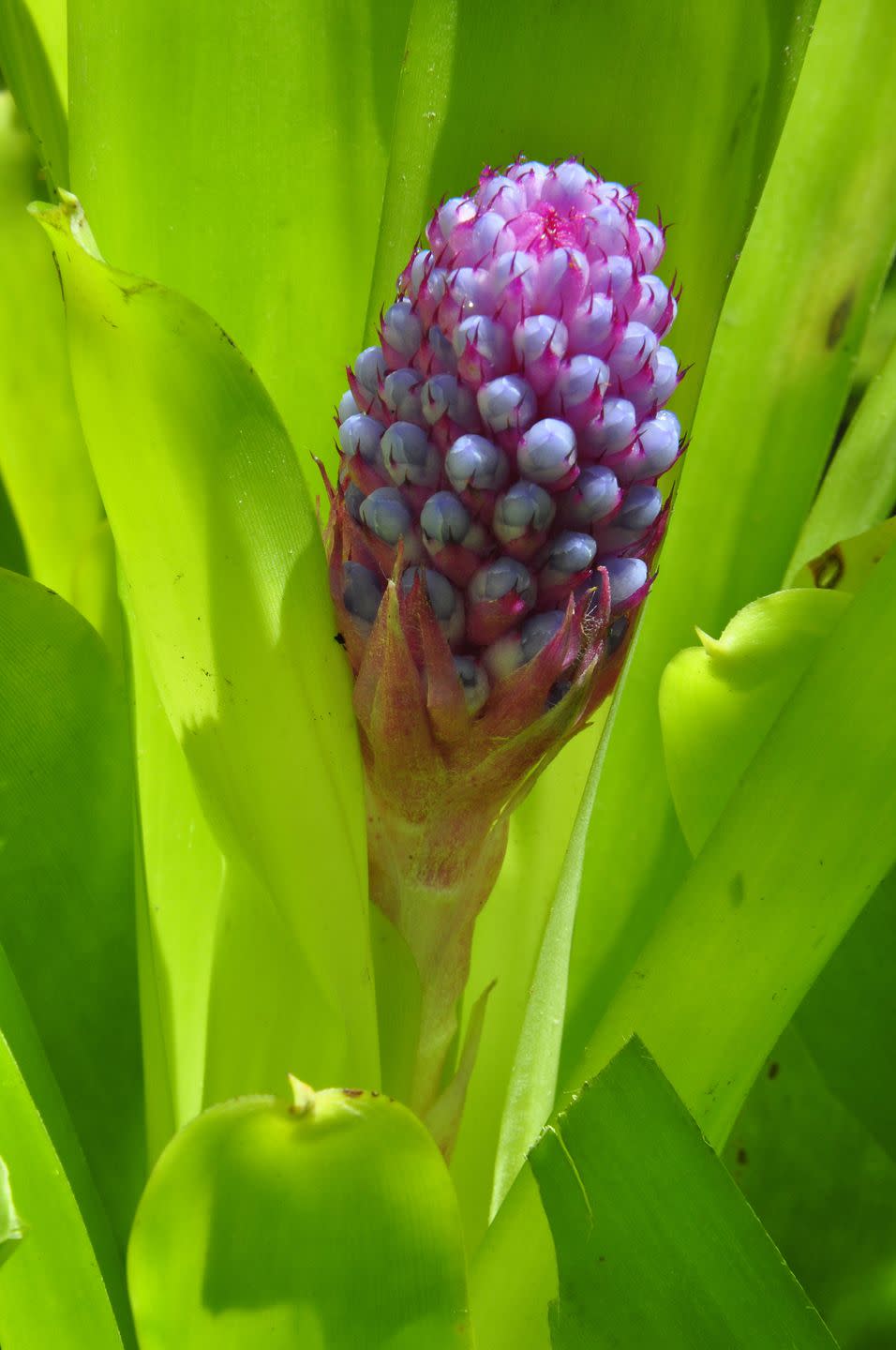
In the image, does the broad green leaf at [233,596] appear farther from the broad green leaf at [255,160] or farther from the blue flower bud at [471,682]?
the broad green leaf at [255,160]

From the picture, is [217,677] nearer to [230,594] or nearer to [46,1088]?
[230,594]

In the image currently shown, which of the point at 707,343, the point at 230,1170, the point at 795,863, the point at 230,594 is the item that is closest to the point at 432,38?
the point at 707,343

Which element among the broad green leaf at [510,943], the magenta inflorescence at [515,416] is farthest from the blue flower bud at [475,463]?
the broad green leaf at [510,943]

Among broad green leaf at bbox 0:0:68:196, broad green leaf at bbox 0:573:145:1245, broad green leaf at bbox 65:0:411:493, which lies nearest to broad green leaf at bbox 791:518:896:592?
broad green leaf at bbox 65:0:411:493

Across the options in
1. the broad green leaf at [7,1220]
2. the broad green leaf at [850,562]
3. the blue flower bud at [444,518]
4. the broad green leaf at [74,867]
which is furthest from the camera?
the broad green leaf at [850,562]

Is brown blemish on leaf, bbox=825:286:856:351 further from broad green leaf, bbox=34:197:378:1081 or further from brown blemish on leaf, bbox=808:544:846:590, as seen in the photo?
broad green leaf, bbox=34:197:378:1081
